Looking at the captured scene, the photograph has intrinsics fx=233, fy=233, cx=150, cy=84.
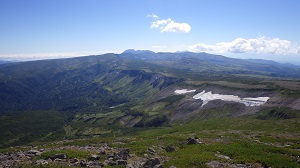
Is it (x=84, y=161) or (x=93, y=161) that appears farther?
(x=93, y=161)

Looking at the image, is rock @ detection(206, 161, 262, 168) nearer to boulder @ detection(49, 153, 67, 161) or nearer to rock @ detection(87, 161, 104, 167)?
rock @ detection(87, 161, 104, 167)

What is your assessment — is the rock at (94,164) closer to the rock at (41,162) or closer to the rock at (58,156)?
the rock at (58,156)

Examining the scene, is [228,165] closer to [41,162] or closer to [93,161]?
[93,161]

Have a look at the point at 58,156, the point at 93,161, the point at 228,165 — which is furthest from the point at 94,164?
the point at 228,165

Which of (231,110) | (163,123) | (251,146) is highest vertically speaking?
(251,146)

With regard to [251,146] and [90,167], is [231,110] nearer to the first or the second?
A: [251,146]

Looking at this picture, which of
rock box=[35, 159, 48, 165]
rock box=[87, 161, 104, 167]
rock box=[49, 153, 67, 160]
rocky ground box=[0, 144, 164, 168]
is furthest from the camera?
rock box=[49, 153, 67, 160]

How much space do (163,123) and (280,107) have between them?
294 ft

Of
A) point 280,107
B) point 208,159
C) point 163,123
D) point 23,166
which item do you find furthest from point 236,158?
point 163,123

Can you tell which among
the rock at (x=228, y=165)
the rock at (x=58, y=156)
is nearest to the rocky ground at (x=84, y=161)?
the rock at (x=58, y=156)

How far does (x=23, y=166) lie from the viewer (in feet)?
107

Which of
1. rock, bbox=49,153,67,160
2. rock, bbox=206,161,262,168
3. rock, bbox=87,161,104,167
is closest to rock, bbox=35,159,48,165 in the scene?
rock, bbox=49,153,67,160

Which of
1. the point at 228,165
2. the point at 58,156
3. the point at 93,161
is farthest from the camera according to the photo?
the point at 58,156

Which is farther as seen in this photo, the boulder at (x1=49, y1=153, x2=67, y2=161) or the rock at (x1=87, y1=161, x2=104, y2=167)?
the boulder at (x1=49, y1=153, x2=67, y2=161)
